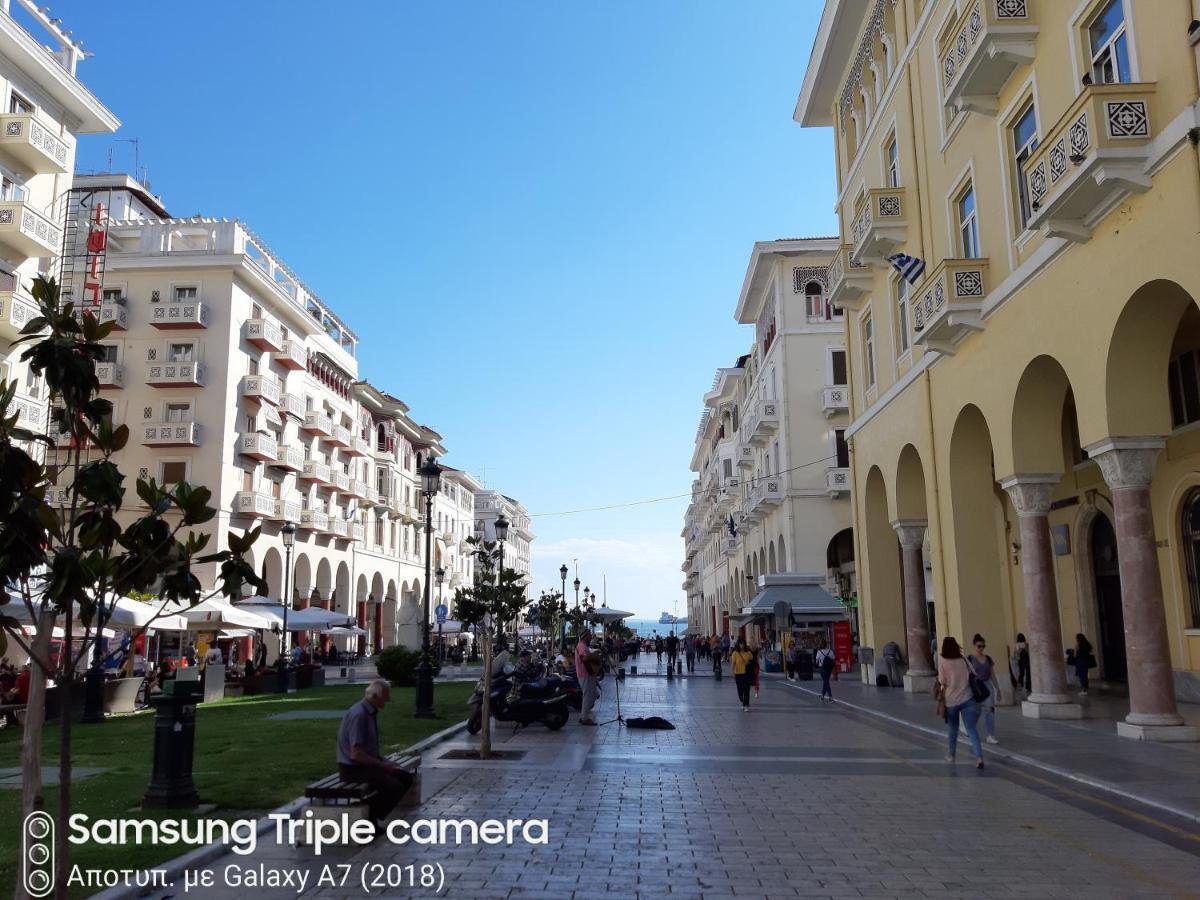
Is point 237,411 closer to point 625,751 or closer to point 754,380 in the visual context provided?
point 754,380

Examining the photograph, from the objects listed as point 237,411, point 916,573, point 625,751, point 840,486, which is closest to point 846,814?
point 625,751

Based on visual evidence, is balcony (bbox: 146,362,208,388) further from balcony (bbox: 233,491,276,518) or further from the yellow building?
the yellow building

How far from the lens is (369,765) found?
855cm

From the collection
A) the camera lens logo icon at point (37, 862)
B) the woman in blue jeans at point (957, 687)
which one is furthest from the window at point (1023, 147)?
the camera lens logo icon at point (37, 862)

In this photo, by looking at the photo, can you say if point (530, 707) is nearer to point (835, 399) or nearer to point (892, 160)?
point (892, 160)

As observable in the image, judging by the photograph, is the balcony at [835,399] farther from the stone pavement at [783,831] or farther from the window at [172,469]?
the stone pavement at [783,831]

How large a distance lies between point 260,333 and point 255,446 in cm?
522

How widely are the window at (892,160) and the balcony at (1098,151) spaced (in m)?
10.7

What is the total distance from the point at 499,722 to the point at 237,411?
1167 inches

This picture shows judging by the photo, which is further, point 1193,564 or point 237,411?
point 237,411

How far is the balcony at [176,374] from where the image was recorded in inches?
1642

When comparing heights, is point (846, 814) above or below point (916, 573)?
below

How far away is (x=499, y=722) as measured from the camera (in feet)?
60.2

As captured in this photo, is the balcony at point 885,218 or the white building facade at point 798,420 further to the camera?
the white building facade at point 798,420
